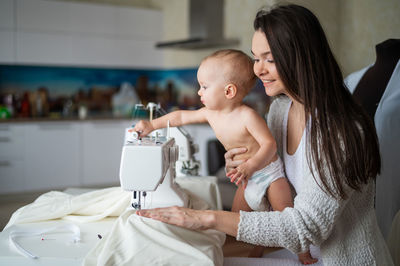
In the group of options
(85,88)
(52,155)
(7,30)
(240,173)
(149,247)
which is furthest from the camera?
(85,88)

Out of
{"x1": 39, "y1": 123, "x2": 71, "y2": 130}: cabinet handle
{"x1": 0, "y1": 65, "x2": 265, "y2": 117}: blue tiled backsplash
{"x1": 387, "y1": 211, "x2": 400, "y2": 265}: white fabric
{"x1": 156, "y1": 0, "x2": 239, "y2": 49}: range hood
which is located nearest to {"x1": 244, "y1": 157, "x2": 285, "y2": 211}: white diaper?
{"x1": 387, "y1": 211, "x2": 400, "y2": 265}: white fabric

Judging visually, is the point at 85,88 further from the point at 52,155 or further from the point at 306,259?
the point at 306,259

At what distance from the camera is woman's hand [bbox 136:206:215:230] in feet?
3.89

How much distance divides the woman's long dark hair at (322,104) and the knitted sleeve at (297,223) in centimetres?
4

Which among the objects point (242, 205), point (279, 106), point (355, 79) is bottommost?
point (242, 205)

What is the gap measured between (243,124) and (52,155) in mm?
3815

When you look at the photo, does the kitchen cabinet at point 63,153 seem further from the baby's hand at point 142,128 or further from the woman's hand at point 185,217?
the woman's hand at point 185,217

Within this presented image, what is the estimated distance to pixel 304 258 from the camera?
142 cm

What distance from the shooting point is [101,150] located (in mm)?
5172

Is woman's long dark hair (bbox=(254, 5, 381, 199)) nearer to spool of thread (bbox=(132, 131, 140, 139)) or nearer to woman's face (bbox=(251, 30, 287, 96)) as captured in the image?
woman's face (bbox=(251, 30, 287, 96))

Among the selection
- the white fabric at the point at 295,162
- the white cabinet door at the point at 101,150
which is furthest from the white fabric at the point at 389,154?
the white cabinet door at the point at 101,150

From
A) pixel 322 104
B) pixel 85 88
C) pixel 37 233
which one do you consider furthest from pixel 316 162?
pixel 85 88

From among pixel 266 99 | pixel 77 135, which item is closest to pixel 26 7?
pixel 77 135

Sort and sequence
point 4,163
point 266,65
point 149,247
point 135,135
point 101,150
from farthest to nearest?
point 101,150, point 4,163, point 135,135, point 266,65, point 149,247
